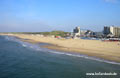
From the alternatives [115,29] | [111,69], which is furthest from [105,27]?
[111,69]

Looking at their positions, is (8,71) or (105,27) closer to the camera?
(8,71)

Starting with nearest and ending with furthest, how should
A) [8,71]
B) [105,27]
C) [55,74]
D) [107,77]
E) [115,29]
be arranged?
[107,77] → [55,74] → [8,71] → [115,29] → [105,27]

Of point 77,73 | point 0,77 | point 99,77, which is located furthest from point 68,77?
point 0,77

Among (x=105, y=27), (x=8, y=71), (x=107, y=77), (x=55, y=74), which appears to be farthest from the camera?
(x=105, y=27)

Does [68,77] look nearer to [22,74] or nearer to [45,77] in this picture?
[45,77]

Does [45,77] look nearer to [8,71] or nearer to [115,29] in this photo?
[8,71]

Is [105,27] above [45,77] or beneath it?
above

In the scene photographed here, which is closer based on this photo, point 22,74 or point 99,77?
point 99,77

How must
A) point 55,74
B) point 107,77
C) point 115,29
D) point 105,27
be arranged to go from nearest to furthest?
1. point 107,77
2. point 55,74
3. point 115,29
4. point 105,27

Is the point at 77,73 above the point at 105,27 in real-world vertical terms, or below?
below
